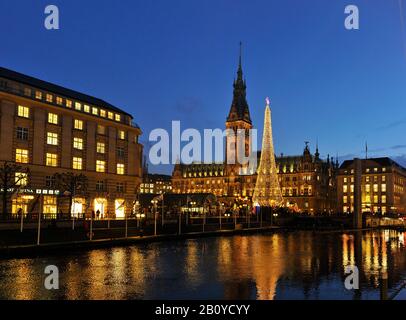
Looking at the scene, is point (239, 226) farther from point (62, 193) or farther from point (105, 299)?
point (105, 299)

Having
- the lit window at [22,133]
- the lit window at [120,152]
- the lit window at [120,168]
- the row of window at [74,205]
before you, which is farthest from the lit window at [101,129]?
the lit window at [22,133]

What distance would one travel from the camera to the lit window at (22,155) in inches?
3231

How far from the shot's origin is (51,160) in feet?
292

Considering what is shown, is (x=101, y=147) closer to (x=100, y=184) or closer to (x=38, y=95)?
(x=100, y=184)

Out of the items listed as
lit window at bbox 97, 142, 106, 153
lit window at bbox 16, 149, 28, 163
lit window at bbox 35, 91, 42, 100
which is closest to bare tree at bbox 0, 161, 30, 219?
lit window at bbox 16, 149, 28, 163

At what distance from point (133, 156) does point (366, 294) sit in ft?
298

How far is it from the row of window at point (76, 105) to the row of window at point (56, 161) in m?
10.4

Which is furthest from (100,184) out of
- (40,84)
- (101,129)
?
(40,84)

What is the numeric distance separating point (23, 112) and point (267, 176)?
57140 millimetres

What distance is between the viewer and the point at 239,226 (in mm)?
95188

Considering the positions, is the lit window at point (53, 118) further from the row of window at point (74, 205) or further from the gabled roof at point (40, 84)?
the row of window at point (74, 205)

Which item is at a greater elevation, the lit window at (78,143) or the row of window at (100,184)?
the lit window at (78,143)
